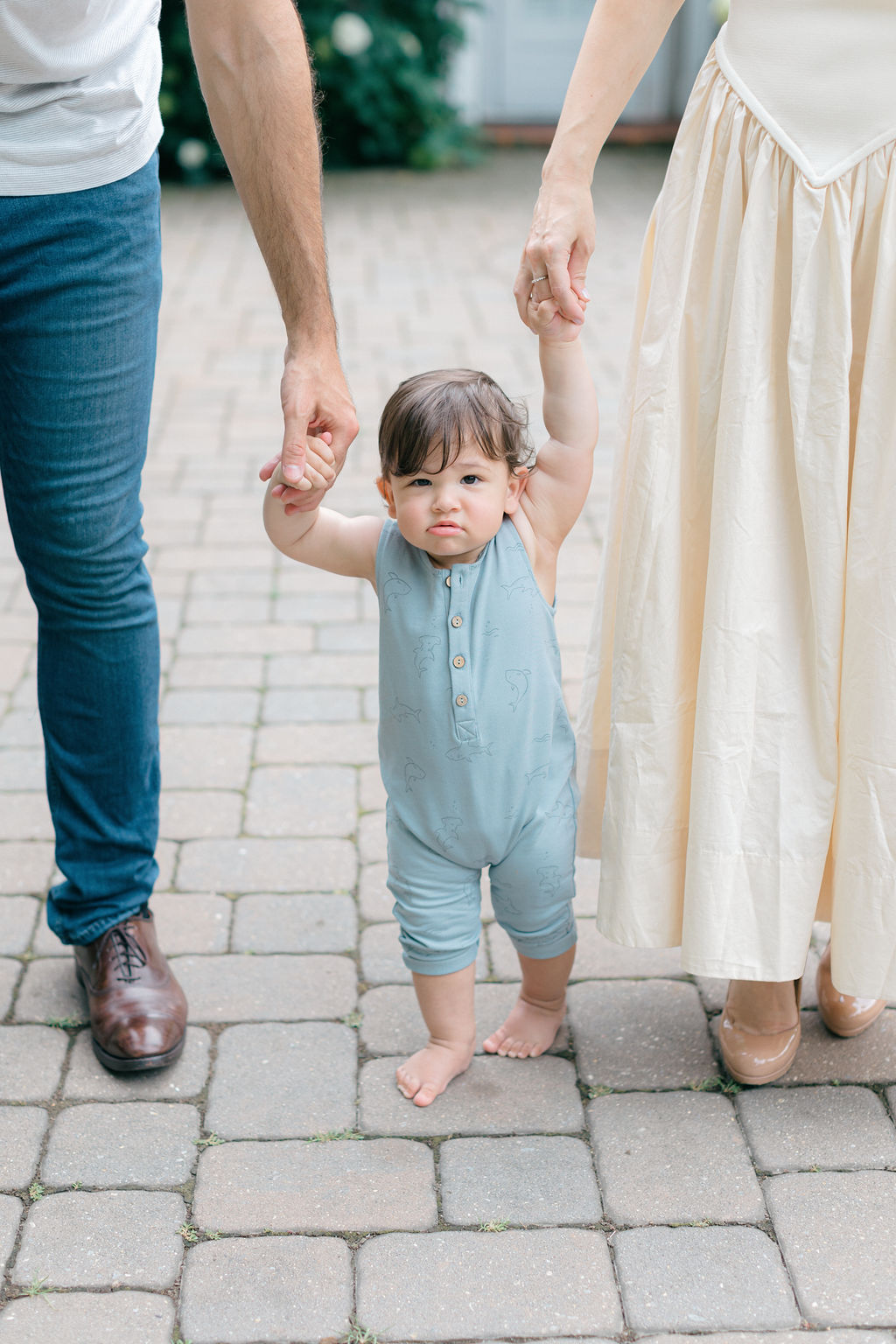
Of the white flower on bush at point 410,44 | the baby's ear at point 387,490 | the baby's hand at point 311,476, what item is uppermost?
the baby's hand at point 311,476

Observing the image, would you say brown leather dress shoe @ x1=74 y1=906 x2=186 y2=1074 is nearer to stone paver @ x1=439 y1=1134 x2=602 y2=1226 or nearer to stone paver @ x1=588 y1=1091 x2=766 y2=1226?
stone paver @ x1=439 y1=1134 x2=602 y2=1226

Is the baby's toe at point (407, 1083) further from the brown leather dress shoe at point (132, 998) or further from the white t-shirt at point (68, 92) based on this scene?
the white t-shirt at point (68, 92)

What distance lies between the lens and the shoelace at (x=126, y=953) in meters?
2.06

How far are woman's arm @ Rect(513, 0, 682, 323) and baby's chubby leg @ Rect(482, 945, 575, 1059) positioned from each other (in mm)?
917

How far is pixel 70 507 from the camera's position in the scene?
1884 mm

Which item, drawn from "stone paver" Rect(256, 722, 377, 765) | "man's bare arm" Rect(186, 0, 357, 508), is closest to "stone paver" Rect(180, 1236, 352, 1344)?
"man's bare arm" Rect(186, 0, 357, 508)

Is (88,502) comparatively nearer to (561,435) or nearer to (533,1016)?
(561,435)

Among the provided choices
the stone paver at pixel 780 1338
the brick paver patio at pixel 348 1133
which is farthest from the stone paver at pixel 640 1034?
the stone paver at pixel 780 1338

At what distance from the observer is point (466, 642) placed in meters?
1.76

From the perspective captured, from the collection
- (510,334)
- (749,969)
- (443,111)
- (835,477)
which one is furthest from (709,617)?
(443,111)

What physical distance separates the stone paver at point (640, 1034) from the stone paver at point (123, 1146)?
57 cm

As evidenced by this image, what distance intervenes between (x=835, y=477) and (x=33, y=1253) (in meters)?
1.35

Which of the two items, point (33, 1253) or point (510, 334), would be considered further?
point (510, 334)

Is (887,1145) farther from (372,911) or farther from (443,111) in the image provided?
(443,111)
